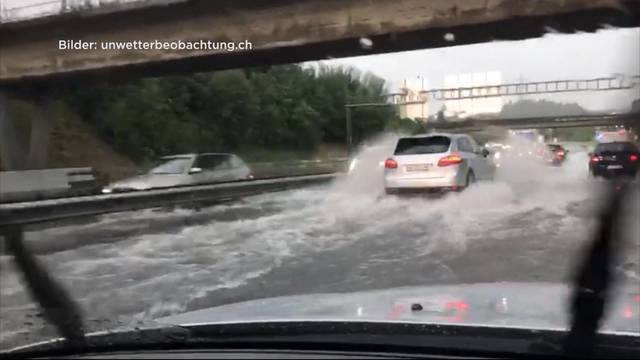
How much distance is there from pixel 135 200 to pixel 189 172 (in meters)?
1.01

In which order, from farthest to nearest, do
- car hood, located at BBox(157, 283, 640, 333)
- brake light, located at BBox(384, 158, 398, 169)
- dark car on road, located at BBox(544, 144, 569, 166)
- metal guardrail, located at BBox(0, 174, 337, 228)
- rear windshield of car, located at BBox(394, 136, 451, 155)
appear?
1. brake light, located at BBox(384, 158, 398, 169)
2. rear windshield of car, located at BBox(394, 136, 451, 155)
3. dark car on road, located at BBox(544, 144, 569, 166)
4. metal guardrail, located at BBox(0, 174, 337, 228)
5. car hood, located at BBox(157, 283, 640, 333)

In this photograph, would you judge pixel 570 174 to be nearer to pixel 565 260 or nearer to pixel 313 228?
pixel 313 228

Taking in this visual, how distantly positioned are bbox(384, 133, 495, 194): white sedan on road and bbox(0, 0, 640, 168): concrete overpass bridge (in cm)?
258

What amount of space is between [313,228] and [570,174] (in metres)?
6.37

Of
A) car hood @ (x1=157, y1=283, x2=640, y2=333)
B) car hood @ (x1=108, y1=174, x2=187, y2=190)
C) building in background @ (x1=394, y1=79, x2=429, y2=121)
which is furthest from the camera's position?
car hood @ (x1=108, y1=174, x2=187, y2=190)

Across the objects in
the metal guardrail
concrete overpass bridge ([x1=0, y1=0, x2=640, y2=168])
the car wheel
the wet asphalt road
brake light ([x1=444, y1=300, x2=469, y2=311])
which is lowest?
the wet asphalt road

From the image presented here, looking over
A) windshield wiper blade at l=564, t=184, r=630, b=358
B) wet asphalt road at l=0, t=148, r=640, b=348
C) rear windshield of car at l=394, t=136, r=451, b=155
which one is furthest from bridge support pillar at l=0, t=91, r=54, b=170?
windshield wiper blade at l=564, t=184, r=630, b=358

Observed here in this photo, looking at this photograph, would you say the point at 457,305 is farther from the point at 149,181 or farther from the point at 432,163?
the point at 432,163

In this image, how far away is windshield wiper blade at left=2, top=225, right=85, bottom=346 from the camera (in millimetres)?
4137

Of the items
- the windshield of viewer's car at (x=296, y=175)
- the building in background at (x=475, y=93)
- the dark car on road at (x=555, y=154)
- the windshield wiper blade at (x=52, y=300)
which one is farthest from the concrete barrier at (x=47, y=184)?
the dark car on road at (x=555, y=154)

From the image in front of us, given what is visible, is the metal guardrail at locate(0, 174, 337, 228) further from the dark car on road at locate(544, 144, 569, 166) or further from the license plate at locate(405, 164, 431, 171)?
the dark car on road at locate(544, 144, 569, 166)

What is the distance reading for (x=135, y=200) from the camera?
46.8ft

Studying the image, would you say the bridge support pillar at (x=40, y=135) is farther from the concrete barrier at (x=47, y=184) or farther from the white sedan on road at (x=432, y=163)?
the white sedan on road at (x=432, y=163)

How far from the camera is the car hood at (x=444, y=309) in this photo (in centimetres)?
373
